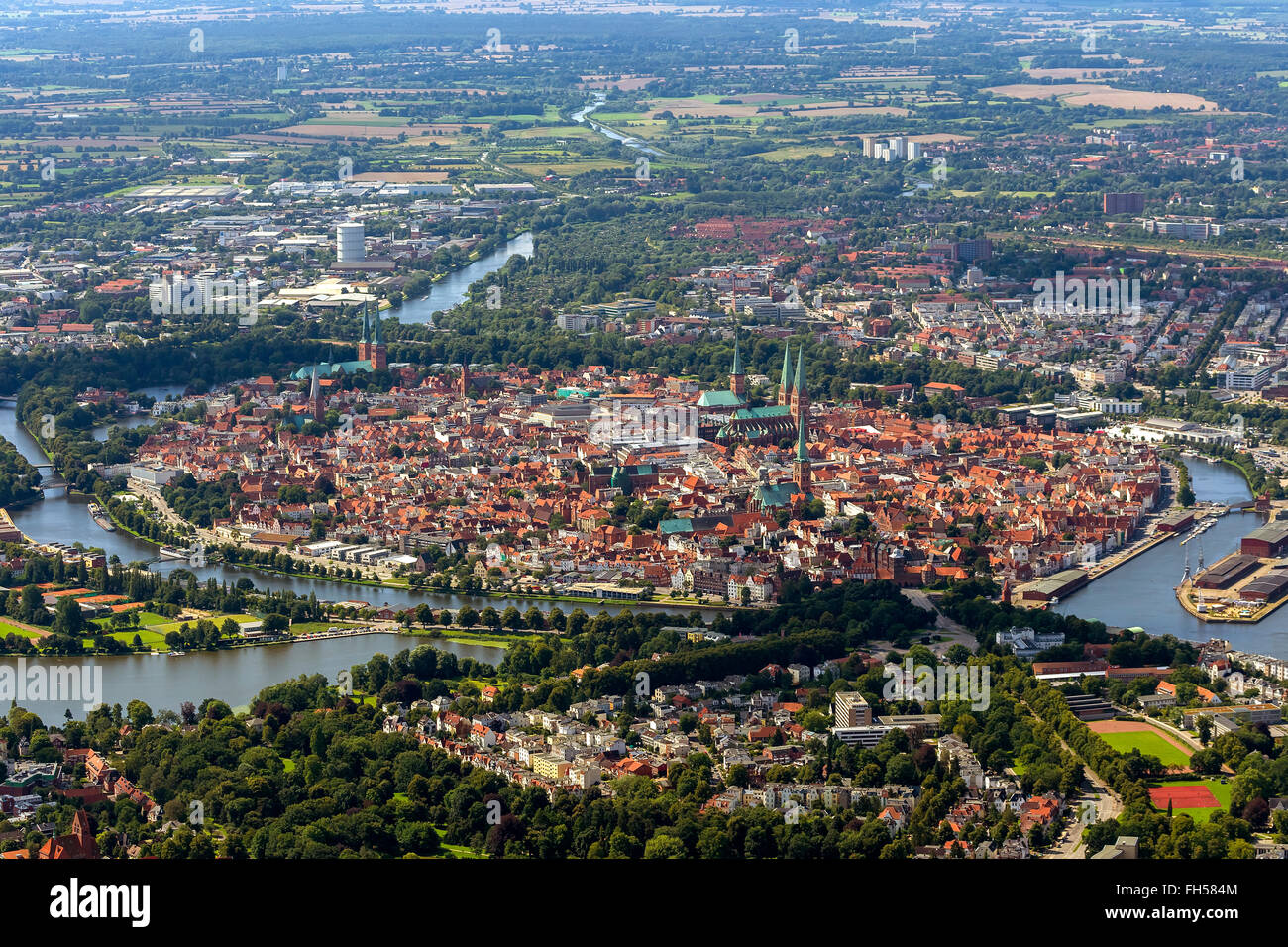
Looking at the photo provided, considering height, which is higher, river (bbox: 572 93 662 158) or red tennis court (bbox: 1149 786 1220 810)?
red tennis court (bbox: 1149 786 1220 810)

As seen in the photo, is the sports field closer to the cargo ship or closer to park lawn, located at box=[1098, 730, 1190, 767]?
park lawn, located at box=[1098, 730, 1190, 767]

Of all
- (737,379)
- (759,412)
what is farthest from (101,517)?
(737,379)

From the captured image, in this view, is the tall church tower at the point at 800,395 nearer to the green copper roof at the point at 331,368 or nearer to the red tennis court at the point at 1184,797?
the green copper roof at the point at 331,368

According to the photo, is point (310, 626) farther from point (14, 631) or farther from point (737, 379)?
point (737, 379)

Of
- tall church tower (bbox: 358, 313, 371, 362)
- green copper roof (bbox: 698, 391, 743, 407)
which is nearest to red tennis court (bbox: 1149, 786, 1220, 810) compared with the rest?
green copper roof (bbox: 698, 391, 743, 407)

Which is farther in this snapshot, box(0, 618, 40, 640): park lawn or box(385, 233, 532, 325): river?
box(385, 233, 532, 325): river

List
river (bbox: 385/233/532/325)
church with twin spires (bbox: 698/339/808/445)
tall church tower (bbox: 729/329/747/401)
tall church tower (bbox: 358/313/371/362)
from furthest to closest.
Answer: river (bbox: 385/233/532/325), tall church tower (bbox: 358/313/371/362), tall church tower (bbox: 729/329/747/401), church with twin spires (bbox: 698/339/808/445)

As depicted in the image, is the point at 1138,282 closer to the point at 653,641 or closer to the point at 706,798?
the point at 653,641
